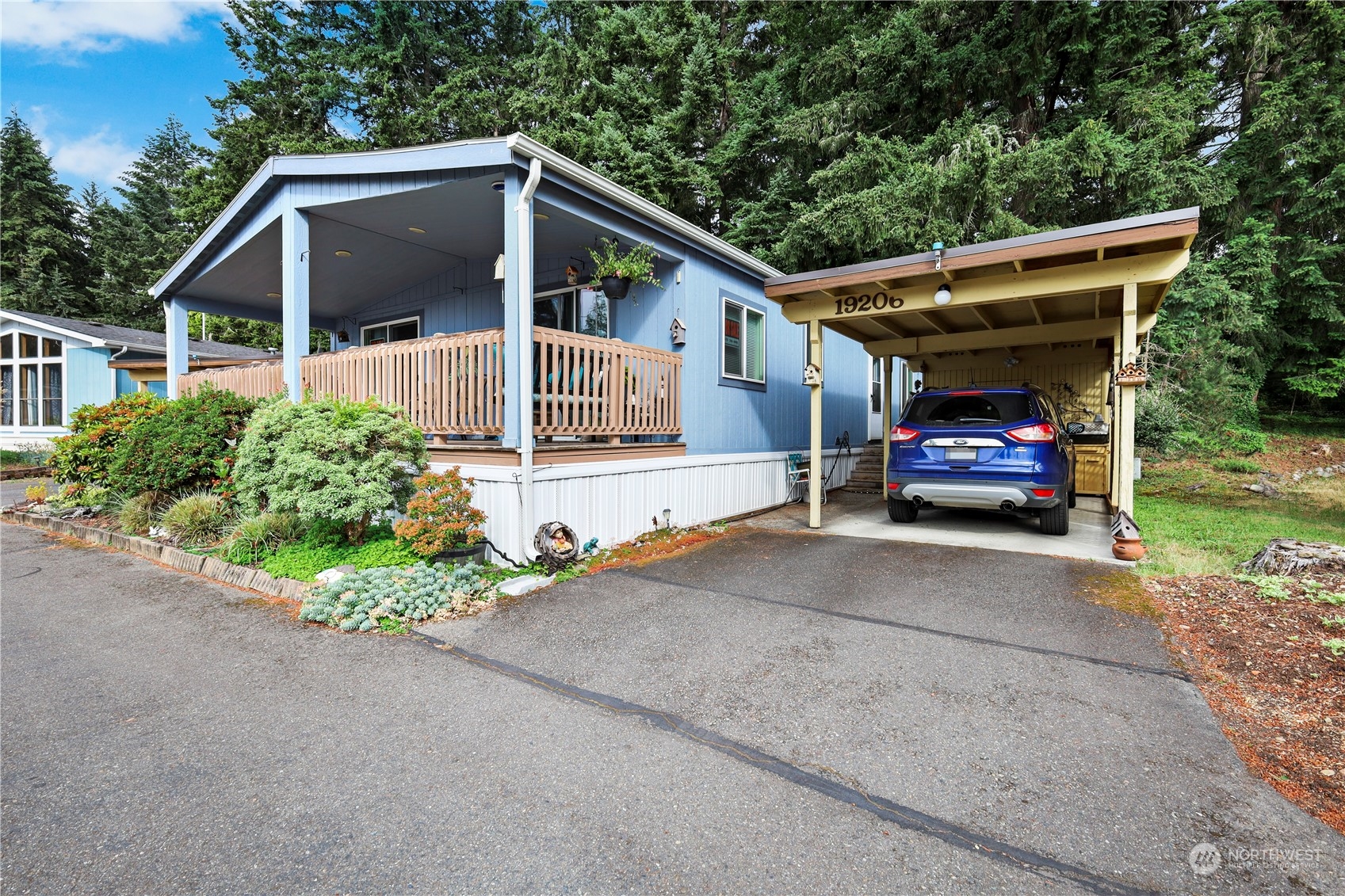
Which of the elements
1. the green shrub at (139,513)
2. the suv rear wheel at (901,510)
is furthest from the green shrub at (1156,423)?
the green shrub at (139,513)

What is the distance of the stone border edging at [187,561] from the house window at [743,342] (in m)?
5.79

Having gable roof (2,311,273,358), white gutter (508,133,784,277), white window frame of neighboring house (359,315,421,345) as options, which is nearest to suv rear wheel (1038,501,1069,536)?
white gutter (508,133,784,277)

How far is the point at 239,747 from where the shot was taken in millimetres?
2660

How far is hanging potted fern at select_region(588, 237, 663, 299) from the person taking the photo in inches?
277

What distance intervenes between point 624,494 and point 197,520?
15.1ft

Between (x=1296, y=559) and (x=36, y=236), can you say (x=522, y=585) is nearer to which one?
(x=1296, y=559)

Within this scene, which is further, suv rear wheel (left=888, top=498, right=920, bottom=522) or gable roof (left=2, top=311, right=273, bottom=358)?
gable roof (left=2, top=311, right=273, bottom=358)

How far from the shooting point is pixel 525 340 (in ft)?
17.6

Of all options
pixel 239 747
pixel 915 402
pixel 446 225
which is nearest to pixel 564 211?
pixel 446 225

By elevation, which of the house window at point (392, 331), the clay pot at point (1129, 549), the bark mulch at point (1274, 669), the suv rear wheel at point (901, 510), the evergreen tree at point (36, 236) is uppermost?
the evergreen tree at point (36, 236)

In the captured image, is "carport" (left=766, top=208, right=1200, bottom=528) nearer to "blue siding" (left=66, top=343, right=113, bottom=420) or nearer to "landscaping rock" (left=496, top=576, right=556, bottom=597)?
"landscaping rock" (left=496, top=576, right=556, bottom=597)

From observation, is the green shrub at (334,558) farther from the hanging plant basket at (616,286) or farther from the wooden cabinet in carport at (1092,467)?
the wooden cabinet in carport at (1092,467)

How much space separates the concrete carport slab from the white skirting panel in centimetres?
62

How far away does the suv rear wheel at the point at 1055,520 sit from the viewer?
6.66 m
